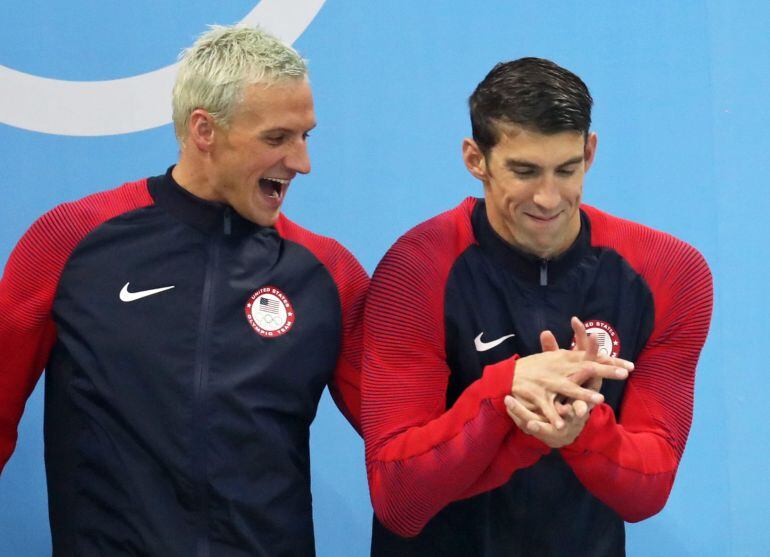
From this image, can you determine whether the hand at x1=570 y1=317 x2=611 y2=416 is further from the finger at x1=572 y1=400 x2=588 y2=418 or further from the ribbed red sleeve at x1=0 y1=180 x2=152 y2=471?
the ribbed red sleeve at x1=0 y1=180 x2=152 y2=471

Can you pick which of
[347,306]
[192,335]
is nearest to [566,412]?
[347,306]

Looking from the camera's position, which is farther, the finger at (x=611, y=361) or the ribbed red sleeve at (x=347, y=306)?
the ribbed red sleeve at (x=347, y=306)

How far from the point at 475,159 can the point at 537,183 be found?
14 centimetres

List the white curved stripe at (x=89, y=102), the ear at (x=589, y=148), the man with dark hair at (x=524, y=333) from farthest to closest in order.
Answer: the white curved stripe at (x=89, y=102)
the ear at (x=589, y=148)
the man with dark hair at (x=524, y=333)

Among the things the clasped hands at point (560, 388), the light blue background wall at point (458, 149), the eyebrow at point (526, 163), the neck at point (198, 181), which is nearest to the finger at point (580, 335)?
the clasped hands at point (560, 388)

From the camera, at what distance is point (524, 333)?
1914 millimetres

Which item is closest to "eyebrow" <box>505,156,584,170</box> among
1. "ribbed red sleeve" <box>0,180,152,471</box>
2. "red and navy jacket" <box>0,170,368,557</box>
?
"red and navy jacket" <box>0,170,368,557</box>

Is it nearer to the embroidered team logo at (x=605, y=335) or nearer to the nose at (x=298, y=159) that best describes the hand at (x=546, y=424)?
the embroidered team logo at (x=605, y=335)

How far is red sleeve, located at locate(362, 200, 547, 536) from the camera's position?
1.77 meters

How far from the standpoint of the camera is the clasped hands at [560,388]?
1705 millimetres

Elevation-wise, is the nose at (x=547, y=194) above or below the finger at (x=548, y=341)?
above

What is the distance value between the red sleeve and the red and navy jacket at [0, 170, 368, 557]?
114 millimetres

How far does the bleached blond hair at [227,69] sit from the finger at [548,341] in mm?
560

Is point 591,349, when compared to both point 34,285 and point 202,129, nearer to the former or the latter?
point 202,129
